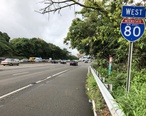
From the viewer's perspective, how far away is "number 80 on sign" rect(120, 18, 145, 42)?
285 inches

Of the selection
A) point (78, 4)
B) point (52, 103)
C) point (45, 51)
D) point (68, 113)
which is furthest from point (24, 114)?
point (45, 51)

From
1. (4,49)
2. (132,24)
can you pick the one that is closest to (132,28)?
(132,24)

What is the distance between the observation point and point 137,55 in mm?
11805

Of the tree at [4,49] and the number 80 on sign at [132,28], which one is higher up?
the tree at [4,49]

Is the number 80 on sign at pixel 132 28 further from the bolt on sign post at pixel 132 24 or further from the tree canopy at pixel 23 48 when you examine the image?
the tree canopy at pixel 23 48

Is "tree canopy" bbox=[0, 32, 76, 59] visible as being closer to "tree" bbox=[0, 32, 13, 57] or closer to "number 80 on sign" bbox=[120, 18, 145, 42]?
"tree" bbox=[0, 32, 13, 57]

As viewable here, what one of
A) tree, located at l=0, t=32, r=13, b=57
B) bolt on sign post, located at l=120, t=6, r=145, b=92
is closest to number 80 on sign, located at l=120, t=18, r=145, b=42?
bolt on sign post, located at l=120, t=6, r=145, b=92

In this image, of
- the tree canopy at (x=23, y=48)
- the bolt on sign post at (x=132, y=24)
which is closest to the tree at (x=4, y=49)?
the tree canopy at (x=23, y=48)

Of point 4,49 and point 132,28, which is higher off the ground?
point 4,49

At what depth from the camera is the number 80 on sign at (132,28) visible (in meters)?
7.24

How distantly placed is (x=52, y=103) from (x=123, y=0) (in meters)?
5.34

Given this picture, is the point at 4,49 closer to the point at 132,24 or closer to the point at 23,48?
the point at 23,48

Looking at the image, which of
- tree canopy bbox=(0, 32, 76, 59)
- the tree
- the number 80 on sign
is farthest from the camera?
tree canopy bbox=(0, 32, 76, 59)

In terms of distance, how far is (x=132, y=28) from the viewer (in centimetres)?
730
